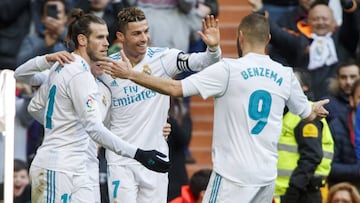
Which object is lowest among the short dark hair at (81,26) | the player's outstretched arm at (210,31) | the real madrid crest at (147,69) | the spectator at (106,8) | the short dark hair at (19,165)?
the short dark hair at (19,165)

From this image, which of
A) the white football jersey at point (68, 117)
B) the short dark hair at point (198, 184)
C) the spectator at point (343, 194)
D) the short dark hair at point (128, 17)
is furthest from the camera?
the spectator at point (343, 194)

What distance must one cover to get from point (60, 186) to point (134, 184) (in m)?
0.84

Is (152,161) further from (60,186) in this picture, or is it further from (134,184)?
(134,184)

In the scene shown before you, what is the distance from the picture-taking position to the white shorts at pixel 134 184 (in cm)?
1209

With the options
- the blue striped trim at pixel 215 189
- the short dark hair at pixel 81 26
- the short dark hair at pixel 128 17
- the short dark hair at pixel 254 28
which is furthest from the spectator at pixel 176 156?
the short dark hair at pixel 254 28

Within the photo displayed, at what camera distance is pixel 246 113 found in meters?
11.0

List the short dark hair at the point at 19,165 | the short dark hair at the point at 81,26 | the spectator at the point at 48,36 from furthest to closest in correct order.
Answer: the spectator at the point at 48,36 < the short dark hair at the point at 19,165 < the short dark hair at the point at 81,26

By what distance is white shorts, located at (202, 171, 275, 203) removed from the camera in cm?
1105

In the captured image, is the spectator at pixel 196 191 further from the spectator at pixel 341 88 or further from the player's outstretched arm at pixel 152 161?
the spectator at pixel 341 88

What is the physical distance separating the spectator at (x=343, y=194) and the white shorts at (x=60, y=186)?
113 inches

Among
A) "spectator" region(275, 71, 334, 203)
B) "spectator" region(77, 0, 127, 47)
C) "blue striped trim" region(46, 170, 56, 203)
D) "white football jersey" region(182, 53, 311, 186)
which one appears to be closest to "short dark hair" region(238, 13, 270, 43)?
"white football jersey" region(182, 53, 311, 186)

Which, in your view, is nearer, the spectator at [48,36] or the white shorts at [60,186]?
the white shorts at [60,186]

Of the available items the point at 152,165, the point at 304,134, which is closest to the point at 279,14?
the point at 304,134

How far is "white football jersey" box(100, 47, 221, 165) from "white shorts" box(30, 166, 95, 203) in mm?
636
